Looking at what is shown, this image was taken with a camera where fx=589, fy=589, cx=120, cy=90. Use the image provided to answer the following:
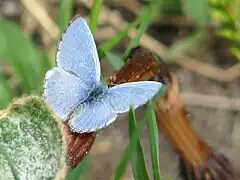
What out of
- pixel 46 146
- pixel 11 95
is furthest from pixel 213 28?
pixel 46 146

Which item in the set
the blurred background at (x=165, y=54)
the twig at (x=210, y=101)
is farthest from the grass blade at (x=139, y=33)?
the twig at (x=210, y=101)

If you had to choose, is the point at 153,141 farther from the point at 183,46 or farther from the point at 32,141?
the point at 183,46

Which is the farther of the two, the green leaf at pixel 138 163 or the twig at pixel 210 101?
the twig at pixel 210 101

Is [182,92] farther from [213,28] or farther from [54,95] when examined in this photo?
[54,95]

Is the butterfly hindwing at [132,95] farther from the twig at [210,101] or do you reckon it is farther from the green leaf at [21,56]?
the twig at [210,101]

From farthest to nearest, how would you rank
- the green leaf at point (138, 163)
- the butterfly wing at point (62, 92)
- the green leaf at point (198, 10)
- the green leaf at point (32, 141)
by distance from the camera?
the green leaf at point (198, 10) → the green leaf at point (138, 163) → the butterfly wing at point (62, 92) → the green leaf at point (32, 141)

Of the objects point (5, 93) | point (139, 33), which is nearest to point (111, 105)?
point (139, 33)
